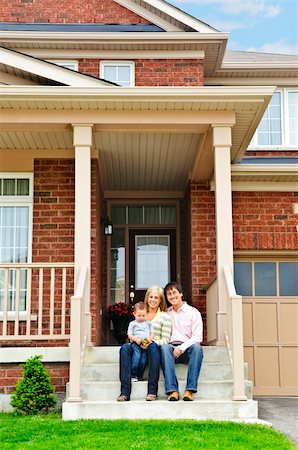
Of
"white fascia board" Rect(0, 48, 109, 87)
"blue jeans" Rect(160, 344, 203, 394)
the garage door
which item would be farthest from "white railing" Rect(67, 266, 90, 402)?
the garage door

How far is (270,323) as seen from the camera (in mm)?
10375

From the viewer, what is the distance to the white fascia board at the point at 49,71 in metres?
8.98

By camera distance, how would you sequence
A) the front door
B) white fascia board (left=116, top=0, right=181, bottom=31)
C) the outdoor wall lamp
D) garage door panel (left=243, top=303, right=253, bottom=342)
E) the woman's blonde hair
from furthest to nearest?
the front door < white fascia board (left=116, top=0, right=181, bottom=31) < the outdoor wall lamp < garage door panel (left=243, top=303, right=253, bottom=342) < the woman's blonde hair

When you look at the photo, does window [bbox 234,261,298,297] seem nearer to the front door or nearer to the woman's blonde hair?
the front door

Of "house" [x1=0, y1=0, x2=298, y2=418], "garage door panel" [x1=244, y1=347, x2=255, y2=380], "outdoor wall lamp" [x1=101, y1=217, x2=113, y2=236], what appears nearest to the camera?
"house" [x1=0, y1=0, x2=298, y2=418]

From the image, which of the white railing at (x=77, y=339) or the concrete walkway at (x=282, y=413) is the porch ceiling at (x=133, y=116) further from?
the concrete walkway at (x=282, y=413)

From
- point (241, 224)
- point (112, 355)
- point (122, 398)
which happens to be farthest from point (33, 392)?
point (241, 224)

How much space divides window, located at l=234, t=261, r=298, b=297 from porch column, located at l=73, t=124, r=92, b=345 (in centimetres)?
311

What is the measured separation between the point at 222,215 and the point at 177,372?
2039 millimetres

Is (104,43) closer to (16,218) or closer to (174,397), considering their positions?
(16,218)

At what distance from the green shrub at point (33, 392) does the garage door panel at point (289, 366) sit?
3.88 meters

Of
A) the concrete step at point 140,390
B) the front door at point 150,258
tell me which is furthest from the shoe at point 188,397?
the front door at point 150,258

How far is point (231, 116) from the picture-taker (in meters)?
8.70

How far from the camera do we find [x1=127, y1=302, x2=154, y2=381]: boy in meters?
7.32
